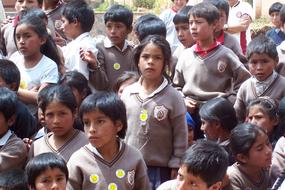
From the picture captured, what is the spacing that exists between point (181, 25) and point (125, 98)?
147 centimetres

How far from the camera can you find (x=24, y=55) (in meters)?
4.52

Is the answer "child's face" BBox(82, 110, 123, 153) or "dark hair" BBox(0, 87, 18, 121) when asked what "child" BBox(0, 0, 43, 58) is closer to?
"dark hair" BBox(0, 87, 18, 121)

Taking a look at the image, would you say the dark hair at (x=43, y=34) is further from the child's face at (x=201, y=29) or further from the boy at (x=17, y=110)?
the child's face at (x=201, y=29)

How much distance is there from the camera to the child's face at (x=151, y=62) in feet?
12.9

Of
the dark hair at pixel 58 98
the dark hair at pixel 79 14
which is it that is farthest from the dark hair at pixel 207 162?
the dark hair at pixel 79 14

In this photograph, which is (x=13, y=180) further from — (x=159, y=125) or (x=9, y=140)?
(x=159, y=125)

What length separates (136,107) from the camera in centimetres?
394

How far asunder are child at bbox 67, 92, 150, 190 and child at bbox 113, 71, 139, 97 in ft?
3.14

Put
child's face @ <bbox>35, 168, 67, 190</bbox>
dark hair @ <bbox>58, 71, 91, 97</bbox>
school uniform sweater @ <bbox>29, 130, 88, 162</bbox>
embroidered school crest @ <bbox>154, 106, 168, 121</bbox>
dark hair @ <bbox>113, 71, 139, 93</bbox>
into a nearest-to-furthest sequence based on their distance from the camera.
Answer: child's face @ <bbox>35, 168, 67, 190</bbox>
school uniform sweater @ <bbox>29, 130, 88, 162</bbox>
embroidered school crest @ <bbox>154, 106, 168, 121</bbox>
dark hair @ <bbox>58, 71, 91, 97</bbox>
dark hair @ <bbox>113, 71, 139, 93</bbox>

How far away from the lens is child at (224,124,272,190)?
3713mm

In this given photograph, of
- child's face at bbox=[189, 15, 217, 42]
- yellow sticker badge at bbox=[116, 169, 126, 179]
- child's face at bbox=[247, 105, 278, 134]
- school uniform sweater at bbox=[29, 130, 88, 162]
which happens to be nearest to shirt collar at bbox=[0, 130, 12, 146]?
school uniform sweater at bbox=[29, 130, 88, 162]

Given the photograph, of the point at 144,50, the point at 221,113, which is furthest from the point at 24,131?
the point at 221,113

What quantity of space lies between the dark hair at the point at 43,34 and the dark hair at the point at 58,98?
0.93 m

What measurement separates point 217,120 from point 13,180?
1.49 meters
